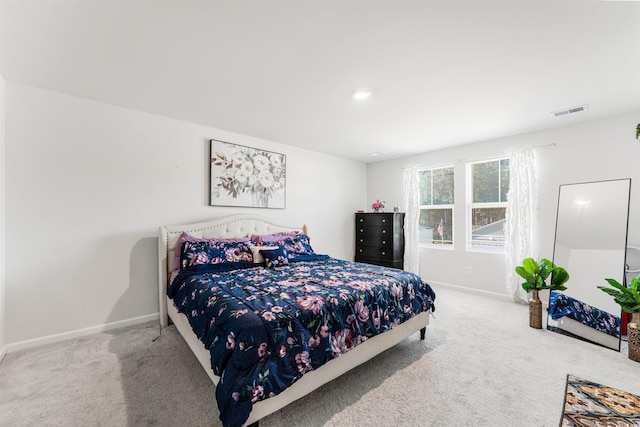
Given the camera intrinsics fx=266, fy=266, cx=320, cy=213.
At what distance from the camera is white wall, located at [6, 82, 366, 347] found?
245cm

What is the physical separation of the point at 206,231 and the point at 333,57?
8.16 ft

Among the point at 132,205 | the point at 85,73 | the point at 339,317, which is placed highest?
the point at 85,73

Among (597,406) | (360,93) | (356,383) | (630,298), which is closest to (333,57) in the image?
(360,93)

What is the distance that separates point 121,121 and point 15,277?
178 cm

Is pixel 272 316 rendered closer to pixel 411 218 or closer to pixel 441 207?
pixel 411 218

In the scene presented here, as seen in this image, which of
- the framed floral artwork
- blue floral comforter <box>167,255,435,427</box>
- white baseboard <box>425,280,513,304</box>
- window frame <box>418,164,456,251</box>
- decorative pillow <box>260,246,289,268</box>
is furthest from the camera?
window frame <box>418,164,456,251</box>

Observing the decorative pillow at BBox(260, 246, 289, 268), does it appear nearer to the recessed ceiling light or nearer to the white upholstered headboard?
the white upholstered headboard

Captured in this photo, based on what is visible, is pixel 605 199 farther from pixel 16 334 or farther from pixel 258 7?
pixel 16 334

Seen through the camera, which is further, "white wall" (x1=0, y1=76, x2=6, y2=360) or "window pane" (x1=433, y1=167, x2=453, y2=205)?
"window pane" (x1=433, y1=167, x2=453, y2=205)

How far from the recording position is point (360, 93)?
2.57 metres

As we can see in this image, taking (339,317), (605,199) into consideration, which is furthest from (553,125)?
(339,317)

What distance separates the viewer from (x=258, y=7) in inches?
61.9

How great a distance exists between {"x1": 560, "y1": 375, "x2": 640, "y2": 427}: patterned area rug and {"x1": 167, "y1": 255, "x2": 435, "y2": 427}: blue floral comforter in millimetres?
1088

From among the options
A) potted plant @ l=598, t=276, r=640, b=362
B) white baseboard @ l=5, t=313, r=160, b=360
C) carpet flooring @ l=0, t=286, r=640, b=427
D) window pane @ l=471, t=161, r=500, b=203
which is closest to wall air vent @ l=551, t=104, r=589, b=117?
window pane @ l=471, t=161, r=500, b=203
